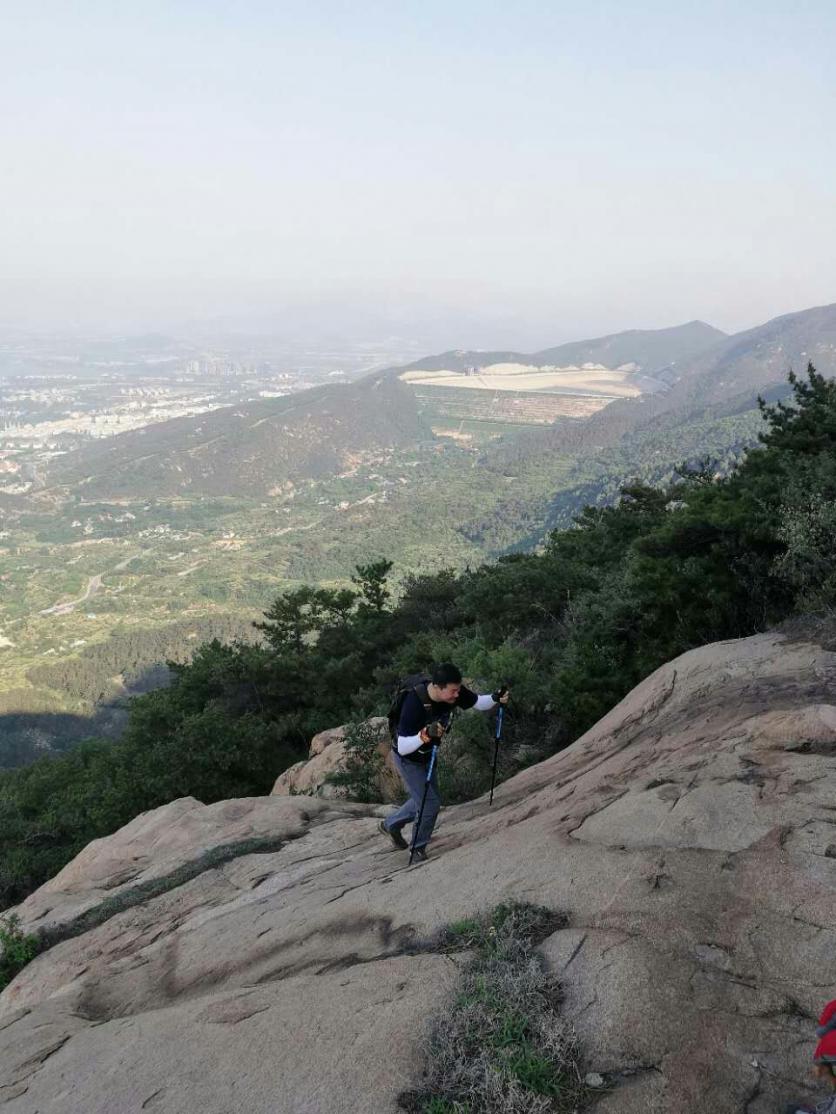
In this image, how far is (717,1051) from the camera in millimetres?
3533

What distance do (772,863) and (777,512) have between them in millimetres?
8269

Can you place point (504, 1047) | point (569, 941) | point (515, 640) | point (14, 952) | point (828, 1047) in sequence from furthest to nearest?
point (515, 640), point (14, 952), point (569, 941), point (504, 1047), point (828, 1047)

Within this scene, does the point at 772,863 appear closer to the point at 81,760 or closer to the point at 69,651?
the point at 81,760

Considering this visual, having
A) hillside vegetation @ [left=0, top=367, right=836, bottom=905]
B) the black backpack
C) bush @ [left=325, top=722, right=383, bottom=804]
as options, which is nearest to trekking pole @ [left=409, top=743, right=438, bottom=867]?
the black backpack

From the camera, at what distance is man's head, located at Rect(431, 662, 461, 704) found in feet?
21.1

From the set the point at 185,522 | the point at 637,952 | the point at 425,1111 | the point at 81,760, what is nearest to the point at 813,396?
the point at 637,952

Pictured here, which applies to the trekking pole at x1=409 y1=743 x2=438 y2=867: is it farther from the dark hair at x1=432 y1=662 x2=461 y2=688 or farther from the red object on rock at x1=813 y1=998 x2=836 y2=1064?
the red object on rock at x1=813 y1=998 x2=836 y2=1064

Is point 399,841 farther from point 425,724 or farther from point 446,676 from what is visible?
point 446,676

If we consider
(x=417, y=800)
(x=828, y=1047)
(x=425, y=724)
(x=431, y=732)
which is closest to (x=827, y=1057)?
(x=828, y=1047)

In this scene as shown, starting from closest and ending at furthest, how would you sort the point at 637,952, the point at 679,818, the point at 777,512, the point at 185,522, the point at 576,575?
the point at 637,952 < the point at 679,818 < the point at 777,512 < the point at 576,575 < the point at 185,522

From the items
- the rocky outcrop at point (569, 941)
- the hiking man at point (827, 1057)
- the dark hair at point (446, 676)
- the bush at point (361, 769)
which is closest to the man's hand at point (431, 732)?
the dark hair at point (446, 676)

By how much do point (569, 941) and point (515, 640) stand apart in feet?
50.2

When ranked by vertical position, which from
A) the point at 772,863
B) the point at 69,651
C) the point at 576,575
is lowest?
the point at 69,651

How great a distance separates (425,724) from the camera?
262 inches
